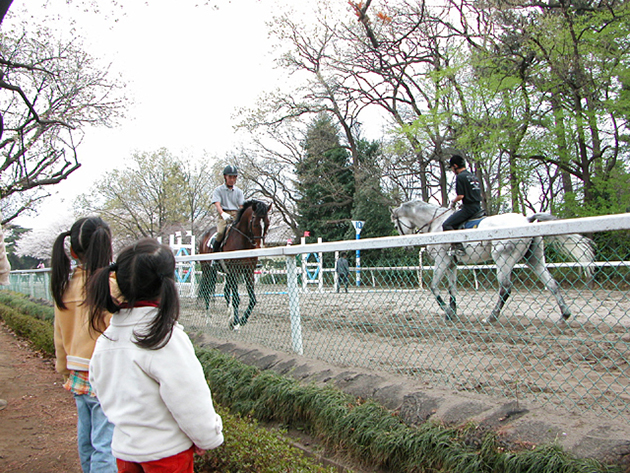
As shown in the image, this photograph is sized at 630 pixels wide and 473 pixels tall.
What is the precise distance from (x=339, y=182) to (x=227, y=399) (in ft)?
88.6

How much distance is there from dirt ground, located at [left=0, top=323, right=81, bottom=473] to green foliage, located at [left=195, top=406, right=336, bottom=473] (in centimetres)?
118

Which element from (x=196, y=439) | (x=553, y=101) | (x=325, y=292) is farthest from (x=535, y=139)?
(x=196, y=439)

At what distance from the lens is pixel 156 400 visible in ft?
5.76

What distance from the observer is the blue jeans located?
2.36 meters

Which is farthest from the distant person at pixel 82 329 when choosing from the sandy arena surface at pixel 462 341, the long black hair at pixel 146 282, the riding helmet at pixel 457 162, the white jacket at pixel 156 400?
the riding helmet at pixel 457 162

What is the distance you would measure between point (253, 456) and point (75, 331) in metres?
1.22

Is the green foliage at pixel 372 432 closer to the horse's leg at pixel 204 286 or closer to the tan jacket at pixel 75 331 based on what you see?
the tan jacket at pixel 75 331

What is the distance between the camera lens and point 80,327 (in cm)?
257

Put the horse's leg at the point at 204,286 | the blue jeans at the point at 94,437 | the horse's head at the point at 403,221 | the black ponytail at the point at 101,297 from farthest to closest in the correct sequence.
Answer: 1. the horse's head at the point at 403,221
2. the horse's leg at the point at 204,286
3. the blue jeans at the point at 94,437
4. the black ponytail at the point at 101,297

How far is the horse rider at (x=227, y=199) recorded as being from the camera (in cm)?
788

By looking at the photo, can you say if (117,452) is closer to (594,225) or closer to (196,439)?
(196,439)

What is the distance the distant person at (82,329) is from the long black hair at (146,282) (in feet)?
1.95

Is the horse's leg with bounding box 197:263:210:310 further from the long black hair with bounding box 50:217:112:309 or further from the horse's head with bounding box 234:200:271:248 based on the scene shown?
the long black hair with bounding box 50:217:112:309

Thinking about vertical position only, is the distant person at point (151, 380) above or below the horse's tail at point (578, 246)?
below
